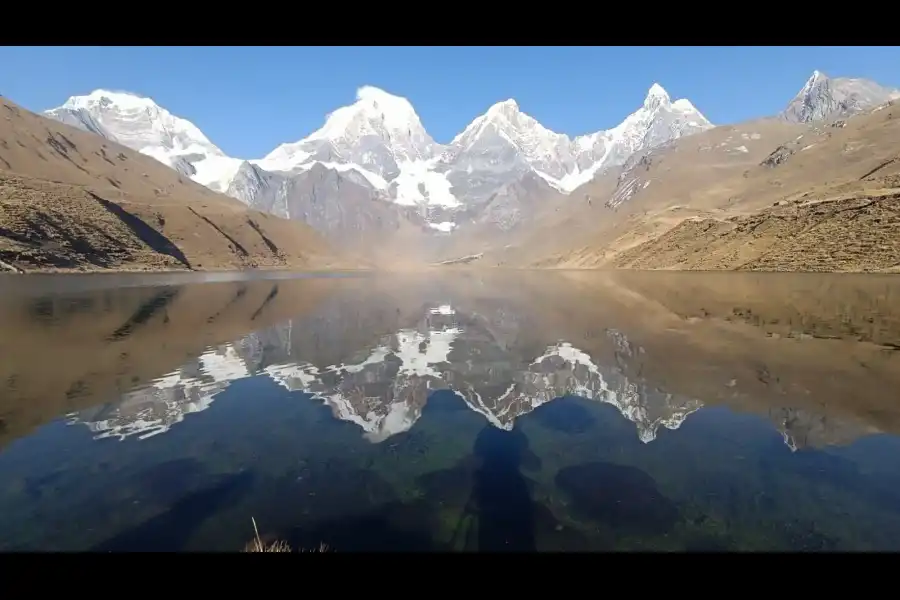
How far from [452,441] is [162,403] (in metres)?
12.3

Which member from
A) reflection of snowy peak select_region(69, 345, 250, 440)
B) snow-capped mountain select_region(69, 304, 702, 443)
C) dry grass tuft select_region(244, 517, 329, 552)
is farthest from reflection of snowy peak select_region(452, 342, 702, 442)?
reflection of snowy peak select_region(69, 345, 250, 440)

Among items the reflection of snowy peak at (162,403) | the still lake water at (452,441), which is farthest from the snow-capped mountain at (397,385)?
the still lake water at (452,441)

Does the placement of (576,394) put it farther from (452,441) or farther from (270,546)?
(270,546)

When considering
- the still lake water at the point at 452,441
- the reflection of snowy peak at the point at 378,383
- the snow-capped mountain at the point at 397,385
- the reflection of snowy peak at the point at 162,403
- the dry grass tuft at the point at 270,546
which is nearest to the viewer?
the dry grass tuft at the point at 270,546

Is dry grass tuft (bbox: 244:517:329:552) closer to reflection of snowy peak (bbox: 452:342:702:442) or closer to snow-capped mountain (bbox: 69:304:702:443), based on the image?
snow-capped mountain (bbox: 69:304:702:443)

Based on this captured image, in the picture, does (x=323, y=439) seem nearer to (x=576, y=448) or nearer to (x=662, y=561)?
(x=576, y=448)

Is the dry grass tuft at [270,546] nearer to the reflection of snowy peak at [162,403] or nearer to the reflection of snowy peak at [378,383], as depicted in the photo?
the reflection of snowy peak at [378,383]

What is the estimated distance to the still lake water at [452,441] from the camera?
10.4m

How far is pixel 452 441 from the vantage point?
1636 cm

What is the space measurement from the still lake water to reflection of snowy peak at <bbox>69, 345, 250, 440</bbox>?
0.14 m

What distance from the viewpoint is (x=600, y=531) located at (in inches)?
402

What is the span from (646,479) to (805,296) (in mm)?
60959

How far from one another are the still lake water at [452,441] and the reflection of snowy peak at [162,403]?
0.14 m
